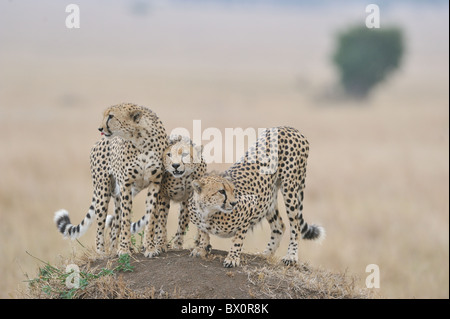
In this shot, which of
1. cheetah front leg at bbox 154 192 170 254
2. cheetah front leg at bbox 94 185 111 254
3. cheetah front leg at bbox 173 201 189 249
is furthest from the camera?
cheetah front leg at bbox 94 185 111 254

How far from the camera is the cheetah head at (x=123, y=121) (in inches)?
216

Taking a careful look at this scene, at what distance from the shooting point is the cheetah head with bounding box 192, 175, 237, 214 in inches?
214

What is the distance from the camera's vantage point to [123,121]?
18.2 ft

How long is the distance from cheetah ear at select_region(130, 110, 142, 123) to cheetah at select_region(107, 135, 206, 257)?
1.11ft

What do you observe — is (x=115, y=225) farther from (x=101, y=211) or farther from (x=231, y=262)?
(x=231, y=262)

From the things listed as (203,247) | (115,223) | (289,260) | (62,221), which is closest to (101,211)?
(115,223)

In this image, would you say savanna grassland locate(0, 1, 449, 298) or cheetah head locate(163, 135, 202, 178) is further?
savanna grassland locate(0, 1, 449, 298)

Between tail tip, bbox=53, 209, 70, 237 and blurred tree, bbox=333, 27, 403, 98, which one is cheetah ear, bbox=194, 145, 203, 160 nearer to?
tail tip, bbox=53, 209, 70, 237

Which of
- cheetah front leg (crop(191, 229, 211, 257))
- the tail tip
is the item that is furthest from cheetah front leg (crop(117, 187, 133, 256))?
the tail tip

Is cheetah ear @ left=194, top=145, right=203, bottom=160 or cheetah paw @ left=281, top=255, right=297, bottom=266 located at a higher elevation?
cheetah ear @ left=194, top=145, right=203, bottom=160

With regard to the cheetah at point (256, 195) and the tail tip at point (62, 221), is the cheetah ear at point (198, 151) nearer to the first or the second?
the cheetah at point (256, 195)

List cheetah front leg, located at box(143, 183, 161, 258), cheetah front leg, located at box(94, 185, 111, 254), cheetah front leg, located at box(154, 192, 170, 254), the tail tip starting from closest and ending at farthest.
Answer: cheetah front leg, located at box(143, 183, 161, 258) < cheetah front leg, located at box(154, 192, 170, 254) < cheetah front leg, located at box(94, 185, 111, 254) < the tail tip

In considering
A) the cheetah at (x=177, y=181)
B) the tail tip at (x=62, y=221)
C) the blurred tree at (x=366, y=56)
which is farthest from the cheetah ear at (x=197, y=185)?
the blurred tree at (x=366, y=56)

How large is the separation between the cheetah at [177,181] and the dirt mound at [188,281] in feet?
0.79
